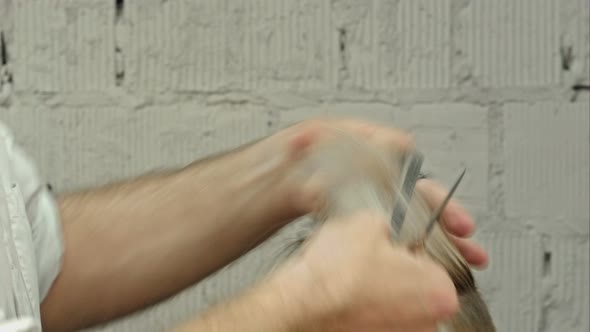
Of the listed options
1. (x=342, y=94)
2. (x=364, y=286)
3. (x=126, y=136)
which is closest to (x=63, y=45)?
(x=126, y=136)

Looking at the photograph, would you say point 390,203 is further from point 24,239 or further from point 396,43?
point 396,43

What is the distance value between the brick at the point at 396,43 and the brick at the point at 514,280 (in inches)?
10.5

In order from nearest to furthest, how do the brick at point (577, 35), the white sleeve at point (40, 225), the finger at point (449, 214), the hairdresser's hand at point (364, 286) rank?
1. the hairdresser's hand at point (364, 286)
2. the finger at point (449, 214)
3. the white sleeve at point (40, 225)
4. the brick at point (577, 35)

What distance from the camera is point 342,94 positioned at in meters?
1.18

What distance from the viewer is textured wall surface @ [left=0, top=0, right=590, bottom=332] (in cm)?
115

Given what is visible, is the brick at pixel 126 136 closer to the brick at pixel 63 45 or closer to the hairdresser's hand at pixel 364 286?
the brick at pixel 63 45

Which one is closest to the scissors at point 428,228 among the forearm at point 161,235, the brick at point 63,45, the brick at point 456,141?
the forearm at point 161,235

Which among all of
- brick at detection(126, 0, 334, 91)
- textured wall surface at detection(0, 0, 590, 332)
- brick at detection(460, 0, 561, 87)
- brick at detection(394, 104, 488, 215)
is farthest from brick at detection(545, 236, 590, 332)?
brick at detection(126, 0, 334, 91)

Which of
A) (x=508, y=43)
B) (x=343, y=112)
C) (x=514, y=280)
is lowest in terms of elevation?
(x=514, y=280)

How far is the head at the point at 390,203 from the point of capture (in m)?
0.61

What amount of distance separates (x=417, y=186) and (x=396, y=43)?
0.54 meters

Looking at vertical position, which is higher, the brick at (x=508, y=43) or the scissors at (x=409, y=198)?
the brick at (x=508, y=43)

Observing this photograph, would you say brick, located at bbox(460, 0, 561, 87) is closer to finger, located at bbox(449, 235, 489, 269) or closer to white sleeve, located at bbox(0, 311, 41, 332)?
finger, located at bbox(449, 235, 489, 269)

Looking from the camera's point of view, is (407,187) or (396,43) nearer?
(407,187)
